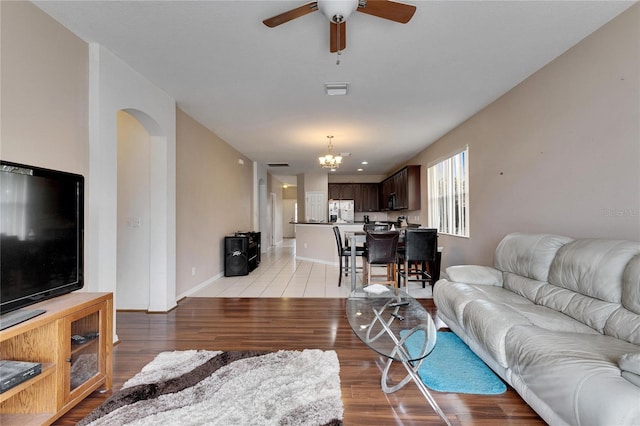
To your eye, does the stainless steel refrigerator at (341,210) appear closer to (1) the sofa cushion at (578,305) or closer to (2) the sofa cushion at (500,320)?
(2) the sofa cushion at (500,320)

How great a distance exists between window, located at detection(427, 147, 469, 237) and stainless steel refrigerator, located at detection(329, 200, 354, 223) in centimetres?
386

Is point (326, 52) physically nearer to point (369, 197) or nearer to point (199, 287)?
point (199, 287)

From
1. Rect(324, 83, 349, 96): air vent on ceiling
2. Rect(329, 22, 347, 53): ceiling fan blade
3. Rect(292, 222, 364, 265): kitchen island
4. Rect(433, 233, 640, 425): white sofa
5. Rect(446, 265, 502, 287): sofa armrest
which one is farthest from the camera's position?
Rect(292, 222, 364, 265): kitchen island

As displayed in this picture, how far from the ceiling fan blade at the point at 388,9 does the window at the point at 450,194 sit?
11.0 ft

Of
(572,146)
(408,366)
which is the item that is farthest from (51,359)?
(572,146)

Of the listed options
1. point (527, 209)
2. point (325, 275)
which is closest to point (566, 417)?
point (527, 209)

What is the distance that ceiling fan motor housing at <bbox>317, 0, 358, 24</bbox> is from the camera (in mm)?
1764

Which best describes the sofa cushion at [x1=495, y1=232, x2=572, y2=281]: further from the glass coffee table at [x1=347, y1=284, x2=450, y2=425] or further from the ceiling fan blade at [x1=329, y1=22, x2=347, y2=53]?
the ceiling fan blade at [x1=329, y1=22, x2=347, y2=53]

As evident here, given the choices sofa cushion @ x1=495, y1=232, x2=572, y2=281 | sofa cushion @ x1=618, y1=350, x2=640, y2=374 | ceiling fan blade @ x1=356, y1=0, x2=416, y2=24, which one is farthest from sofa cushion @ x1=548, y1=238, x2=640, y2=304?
ceiling fan blade @ x1=356, y1=0, x2=416, y2=24

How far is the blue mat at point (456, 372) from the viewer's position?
1955 mm

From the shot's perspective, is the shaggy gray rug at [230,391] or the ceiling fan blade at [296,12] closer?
the shaggy gray rug at [230,391]

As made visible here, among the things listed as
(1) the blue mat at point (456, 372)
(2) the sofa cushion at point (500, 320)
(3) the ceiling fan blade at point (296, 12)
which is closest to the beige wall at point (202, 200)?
(3) the ceiling fan blade at point (296, 12)

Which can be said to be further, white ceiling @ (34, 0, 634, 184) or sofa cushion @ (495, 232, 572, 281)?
sofa cushion @ (495, 232, 572, 281)

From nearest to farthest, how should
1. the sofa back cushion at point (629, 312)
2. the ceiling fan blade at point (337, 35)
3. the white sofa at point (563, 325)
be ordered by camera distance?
1. the white sofa at point (563, 325)
2. the sofa back cushion at point (629, 312)
3. the ceiling fan blade at point (337, 35)
